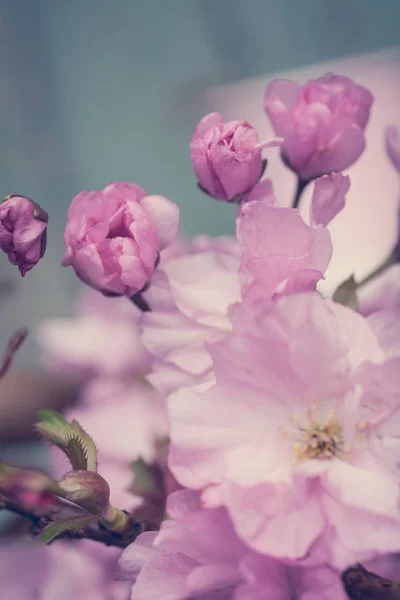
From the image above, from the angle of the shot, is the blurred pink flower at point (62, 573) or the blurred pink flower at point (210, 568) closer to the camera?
the blurred pink flower at point (210, 568)

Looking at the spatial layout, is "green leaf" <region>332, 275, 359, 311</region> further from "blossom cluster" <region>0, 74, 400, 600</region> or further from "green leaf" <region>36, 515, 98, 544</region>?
"green leaf" <region>36, 515, 98, 544</region>

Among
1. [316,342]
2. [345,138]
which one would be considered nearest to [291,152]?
[345,138]

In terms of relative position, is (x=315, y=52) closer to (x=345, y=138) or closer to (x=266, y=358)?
(x=345, y=138)

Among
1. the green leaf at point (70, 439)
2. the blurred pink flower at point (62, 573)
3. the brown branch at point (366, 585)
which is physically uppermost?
the green leaf at point (70, 439)

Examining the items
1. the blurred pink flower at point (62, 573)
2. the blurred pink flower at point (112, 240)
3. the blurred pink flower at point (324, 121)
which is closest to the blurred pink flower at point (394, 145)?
the blurred pink flower at point (324, 121)

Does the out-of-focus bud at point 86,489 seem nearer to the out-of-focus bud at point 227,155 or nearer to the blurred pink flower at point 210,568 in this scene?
the blurred pink flower at point 210,568

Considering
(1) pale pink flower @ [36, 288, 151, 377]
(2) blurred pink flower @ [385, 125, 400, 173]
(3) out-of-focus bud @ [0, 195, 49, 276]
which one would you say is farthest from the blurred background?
(3) out-of-focus bud @ [0, 195, 49, 276]
